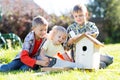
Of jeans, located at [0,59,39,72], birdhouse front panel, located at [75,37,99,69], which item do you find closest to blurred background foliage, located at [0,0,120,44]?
jeans, located at [0,59,39,72]

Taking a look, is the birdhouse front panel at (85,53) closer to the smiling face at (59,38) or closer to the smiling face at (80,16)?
the smiling face at (59,38)

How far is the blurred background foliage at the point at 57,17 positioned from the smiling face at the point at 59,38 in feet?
47.6

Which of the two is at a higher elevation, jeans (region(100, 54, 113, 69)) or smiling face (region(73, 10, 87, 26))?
smiling face (region(73, 10, 87, 26))

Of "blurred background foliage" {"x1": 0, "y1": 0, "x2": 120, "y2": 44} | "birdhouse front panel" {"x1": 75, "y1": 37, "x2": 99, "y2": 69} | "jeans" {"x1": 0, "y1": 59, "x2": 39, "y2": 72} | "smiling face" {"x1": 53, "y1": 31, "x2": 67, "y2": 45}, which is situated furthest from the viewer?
"blurred background foliage" {"x1": 0, "y1": 0, "x2": 120, "y2": 44}

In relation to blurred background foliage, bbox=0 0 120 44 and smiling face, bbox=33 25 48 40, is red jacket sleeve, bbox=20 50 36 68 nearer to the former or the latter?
smiling face, bbox=33 25 48 40

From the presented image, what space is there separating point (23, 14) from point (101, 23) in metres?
9.12

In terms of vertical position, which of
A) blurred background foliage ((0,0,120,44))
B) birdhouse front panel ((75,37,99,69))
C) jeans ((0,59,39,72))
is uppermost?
birdhouse front panel ((75,37,99,69))

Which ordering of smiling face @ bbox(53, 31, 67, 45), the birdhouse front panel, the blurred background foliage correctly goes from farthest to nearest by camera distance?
the blurred background foliage → smiling face @ bbox(53, 31, 67, 45) → the birdhouse front panel

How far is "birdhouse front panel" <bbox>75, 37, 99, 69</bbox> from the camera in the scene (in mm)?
5736

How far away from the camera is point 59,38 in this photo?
6168 millimetres

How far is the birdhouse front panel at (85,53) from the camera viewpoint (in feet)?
18.8

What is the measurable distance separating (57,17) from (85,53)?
80.6ft

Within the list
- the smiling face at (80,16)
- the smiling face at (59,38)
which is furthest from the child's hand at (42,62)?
A: the smiling face at (80,16)

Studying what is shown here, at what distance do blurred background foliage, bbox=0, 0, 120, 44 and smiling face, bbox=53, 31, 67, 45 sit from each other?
1449 centimetres
